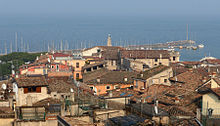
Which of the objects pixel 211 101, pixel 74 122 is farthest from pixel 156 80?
pixel 74 122

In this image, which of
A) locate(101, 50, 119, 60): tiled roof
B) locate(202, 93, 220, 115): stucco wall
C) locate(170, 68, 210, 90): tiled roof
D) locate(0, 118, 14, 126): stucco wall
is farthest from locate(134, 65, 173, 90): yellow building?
locate(101, 50, 119, 60): tiled roof

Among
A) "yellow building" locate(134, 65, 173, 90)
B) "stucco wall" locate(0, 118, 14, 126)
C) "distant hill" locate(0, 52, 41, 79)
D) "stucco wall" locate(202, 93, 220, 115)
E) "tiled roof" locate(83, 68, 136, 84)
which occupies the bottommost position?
"distant hill" locate(0, 52, 41, 79)

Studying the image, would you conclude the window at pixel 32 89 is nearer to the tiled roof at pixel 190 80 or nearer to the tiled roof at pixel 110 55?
the tiled roof at pixel 190 80

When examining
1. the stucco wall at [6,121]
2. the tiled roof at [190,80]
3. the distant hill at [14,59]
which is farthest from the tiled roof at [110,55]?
the stucco wall at [6,121]

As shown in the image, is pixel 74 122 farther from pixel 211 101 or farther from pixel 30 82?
pixel 211 101

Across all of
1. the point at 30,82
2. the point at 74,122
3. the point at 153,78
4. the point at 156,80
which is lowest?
the point at 156,80

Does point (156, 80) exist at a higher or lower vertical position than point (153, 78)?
lower

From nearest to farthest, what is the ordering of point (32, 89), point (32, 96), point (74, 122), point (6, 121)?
point (74, 122)
point (6, 121)
point (32, 96)
point (32, 89)

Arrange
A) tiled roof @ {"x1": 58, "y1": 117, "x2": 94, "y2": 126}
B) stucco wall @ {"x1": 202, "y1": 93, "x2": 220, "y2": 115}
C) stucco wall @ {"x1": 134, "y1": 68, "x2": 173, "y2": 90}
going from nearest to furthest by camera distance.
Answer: tiled roof @ {"x1": 58, "y1": 117, "x2": 94, "y2": 126}
stucco wall @ {"x1": 202, "y1": 93, "x2": 220, "y2": 115}
stucco wall @ {"x1": 134, "y1": 68, "x2": 173, "y2": 90}

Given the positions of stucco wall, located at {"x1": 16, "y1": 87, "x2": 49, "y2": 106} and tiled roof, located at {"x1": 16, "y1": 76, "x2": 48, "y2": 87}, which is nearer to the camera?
stucco wall, located at {"x1": 16, "y1": 87, "x2": 49, "y2": 106}

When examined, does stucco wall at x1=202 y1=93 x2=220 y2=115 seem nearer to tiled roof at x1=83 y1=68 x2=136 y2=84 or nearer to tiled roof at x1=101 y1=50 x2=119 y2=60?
tiled roof at x1=83 y1=68 x2=136 y2=84

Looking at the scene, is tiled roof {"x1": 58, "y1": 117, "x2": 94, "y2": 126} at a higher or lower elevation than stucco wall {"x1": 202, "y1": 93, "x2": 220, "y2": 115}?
higher

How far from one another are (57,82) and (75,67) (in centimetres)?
2145

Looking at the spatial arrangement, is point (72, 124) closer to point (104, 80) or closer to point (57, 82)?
point (57, 82)
